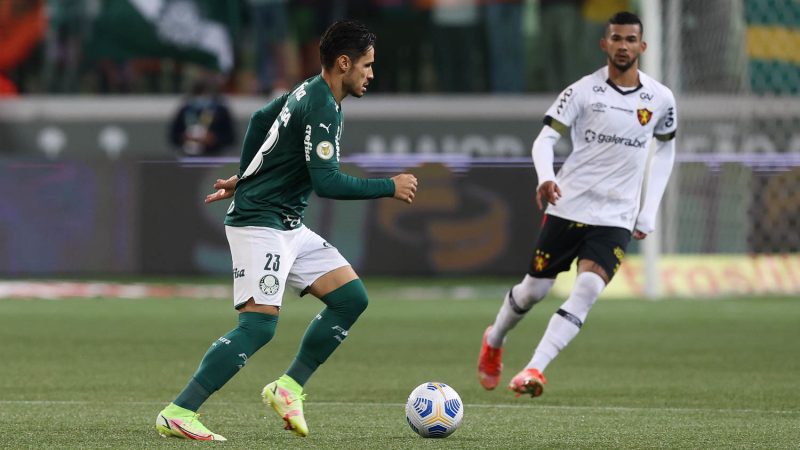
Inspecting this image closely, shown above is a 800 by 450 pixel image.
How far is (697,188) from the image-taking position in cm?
1894

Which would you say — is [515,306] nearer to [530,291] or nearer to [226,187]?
[530,291]

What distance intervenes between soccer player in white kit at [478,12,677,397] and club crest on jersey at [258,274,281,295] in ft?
8.23

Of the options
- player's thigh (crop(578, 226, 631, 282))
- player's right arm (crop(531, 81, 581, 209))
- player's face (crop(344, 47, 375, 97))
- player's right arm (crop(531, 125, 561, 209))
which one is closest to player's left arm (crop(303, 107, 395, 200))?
player's face (crop(344, 47, 375, 97))

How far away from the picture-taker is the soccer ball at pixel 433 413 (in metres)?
7.46

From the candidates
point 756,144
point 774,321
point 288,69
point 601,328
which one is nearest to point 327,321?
point 601,328

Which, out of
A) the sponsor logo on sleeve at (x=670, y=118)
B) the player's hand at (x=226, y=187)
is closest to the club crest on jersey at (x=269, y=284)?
the player's hand at (x=226, y=187)

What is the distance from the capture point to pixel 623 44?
31.4 feet

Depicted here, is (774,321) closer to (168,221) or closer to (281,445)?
(168,221)

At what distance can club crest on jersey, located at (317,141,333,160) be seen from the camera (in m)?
7.22

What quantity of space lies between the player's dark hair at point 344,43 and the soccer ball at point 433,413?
1.57 m

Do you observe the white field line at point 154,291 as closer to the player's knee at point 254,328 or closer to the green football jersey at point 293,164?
the green football jersey at point 293,164

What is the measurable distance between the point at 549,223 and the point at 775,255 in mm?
9529

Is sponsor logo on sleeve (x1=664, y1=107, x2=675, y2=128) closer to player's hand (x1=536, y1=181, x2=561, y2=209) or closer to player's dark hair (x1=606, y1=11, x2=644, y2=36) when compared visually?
player's dark hair (x1=606, y1=11, x2=644, y2=36)

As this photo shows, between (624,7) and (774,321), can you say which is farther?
(624,7)
